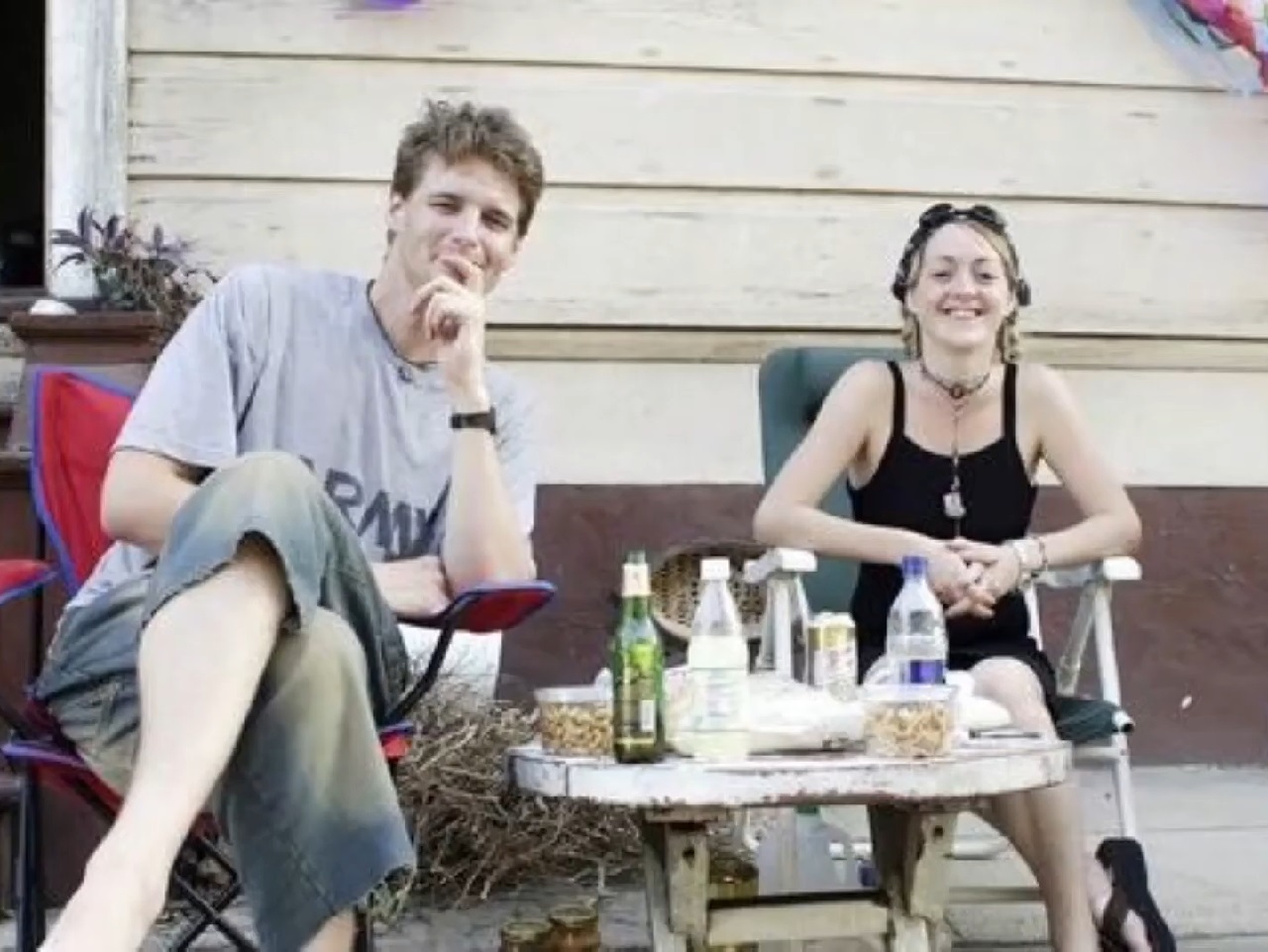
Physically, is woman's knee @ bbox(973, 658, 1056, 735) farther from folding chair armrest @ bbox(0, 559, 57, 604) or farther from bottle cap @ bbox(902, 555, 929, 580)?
folding chair armrest @ bbox(0, 559, 57, 604)

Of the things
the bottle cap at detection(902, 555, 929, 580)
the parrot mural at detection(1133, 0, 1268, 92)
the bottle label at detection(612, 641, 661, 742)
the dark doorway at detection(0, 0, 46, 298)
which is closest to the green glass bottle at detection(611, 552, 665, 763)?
the bottle label at detection(612, 641, 661, 742)

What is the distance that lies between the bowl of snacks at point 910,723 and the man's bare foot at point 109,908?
2.82ft

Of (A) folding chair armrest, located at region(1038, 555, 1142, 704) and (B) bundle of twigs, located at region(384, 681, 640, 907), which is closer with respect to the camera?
(A) folding chair armrest, located at region(1038, 555, 1142, 704)

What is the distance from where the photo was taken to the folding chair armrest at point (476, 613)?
7.23 ft

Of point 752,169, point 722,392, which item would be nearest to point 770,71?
point 752,169

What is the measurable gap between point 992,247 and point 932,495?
1.48 feet

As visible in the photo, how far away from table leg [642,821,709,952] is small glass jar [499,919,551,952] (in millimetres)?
395

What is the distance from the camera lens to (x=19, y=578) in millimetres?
2318

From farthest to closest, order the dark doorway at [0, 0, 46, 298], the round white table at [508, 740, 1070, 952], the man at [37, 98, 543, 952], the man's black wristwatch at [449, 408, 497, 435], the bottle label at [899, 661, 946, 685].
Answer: the dark doorway at [0, 0, 46, 298]
the man's black wristwatch at [449, 408, 497, 435]
the bottle label at [899, 661, 946, 685]
the round white table at [508, 740, 1070, 952]
the man at [37, 98, 543, 952]

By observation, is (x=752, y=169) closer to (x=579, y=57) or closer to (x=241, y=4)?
(x=579, y=57)

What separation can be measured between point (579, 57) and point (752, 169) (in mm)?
499

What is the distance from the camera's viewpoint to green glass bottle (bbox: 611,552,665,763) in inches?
82.4

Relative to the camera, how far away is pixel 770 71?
4320 mm

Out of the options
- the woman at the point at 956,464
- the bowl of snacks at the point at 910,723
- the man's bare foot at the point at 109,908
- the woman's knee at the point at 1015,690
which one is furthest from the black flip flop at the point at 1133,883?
the man's bare foot at the point at 109,908
